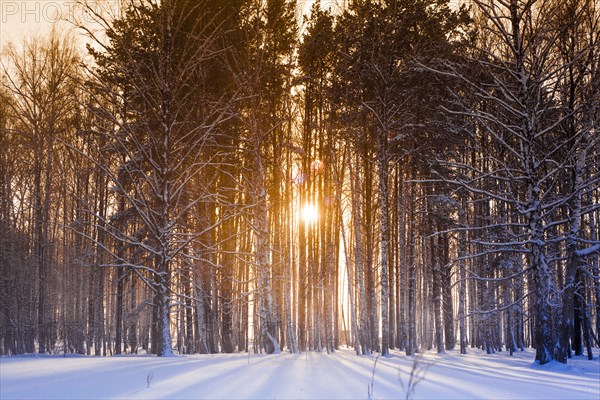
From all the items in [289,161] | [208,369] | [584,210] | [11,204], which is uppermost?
[289,161]

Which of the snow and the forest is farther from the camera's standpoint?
the forest

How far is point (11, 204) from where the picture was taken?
81.8 ft

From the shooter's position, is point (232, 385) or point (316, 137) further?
point (316, 137)

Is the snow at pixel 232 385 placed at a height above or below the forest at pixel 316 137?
below

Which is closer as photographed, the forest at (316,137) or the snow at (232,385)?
the snow at (232,385)

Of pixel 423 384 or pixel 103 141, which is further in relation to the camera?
pixel 103 141


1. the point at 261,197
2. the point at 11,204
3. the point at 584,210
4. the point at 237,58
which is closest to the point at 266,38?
the point at 237,58

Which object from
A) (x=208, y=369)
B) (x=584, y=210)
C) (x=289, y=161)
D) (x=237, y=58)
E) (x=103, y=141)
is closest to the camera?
(x=208, y=369)

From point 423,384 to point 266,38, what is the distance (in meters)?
13.6

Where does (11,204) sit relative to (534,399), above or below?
above

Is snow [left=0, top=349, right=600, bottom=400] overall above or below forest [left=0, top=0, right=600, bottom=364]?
below

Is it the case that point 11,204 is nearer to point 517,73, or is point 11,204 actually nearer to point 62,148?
point 62,148

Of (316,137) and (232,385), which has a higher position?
(316,137)

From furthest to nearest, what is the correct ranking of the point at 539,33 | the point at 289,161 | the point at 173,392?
the point at 289,161, the point at 539,33, the point at 173,392
